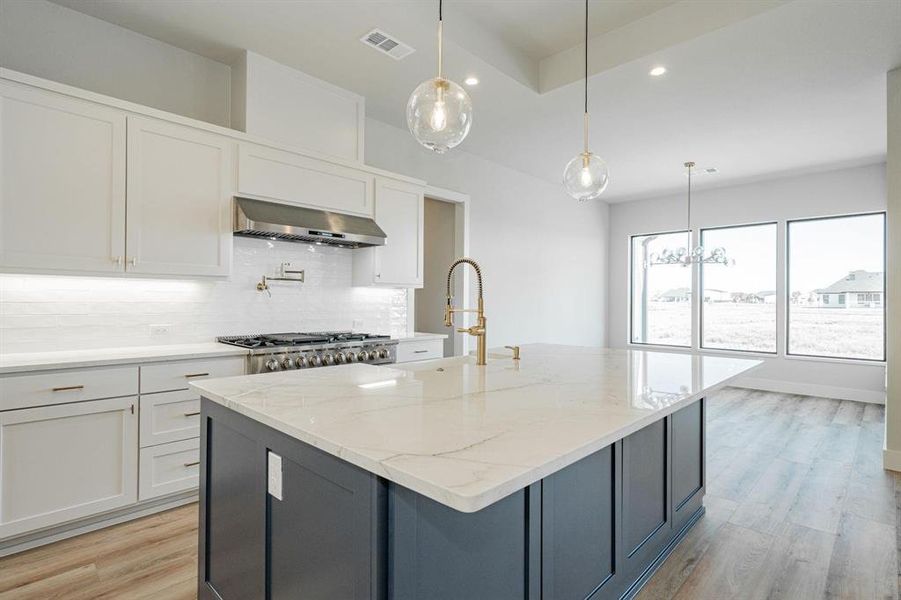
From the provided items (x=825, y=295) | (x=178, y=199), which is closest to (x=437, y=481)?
(x=178, y=199)

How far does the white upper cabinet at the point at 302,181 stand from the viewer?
10.5 feet

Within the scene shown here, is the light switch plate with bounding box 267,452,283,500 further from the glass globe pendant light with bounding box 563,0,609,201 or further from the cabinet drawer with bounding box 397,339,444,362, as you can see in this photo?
the cabinet drawer with bounding box 397,339,444,362

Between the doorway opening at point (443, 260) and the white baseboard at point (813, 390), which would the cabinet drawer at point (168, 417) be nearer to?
the doorway opening at point (443, 260)

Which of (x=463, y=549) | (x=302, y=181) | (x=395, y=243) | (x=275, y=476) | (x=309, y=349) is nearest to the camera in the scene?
(x=463, y=549)

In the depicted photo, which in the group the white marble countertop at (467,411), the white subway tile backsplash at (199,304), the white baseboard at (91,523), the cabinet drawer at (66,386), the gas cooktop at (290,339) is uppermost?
the white subway tile backsplash at (199,304)

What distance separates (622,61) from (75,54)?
345 cm

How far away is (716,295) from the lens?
702cm

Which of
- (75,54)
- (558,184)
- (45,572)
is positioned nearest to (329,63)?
(75,54)

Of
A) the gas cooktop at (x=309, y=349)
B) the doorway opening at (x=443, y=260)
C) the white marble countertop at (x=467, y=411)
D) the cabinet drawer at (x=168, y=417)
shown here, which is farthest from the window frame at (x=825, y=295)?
the cabinet drawer at (x=168, y=417)

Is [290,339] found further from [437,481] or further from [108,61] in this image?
[437,481]

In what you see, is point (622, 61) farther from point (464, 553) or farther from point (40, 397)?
point (40, 397)

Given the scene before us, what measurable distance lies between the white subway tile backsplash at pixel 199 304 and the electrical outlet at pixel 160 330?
2cm

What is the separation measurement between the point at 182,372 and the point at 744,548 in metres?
3.15

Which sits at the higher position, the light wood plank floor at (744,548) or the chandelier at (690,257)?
the chandelier at (690,257)
